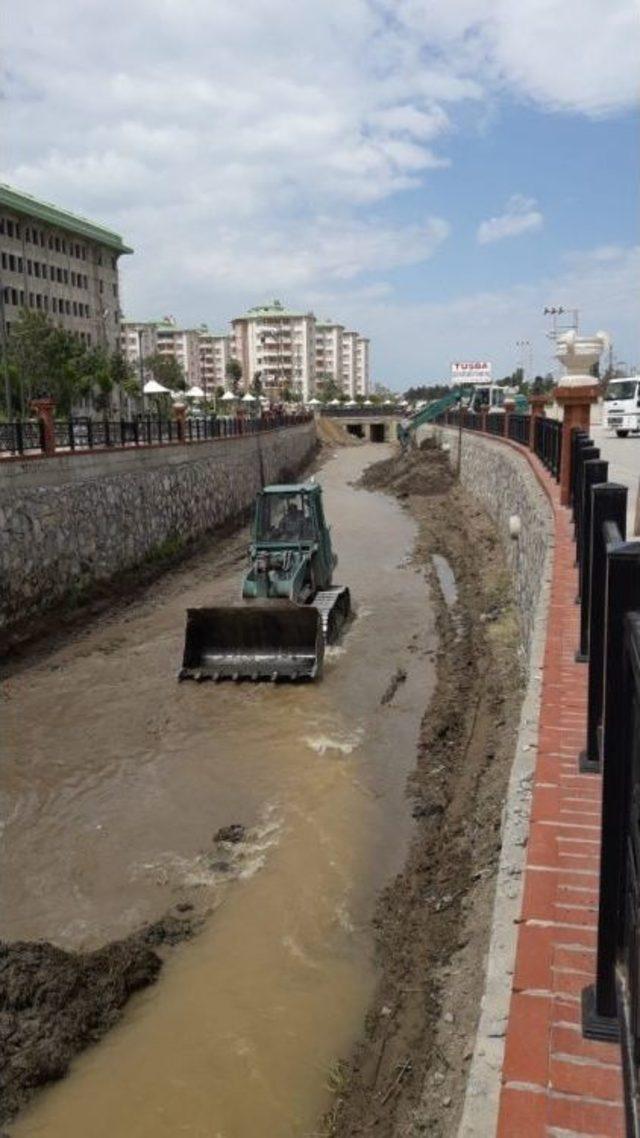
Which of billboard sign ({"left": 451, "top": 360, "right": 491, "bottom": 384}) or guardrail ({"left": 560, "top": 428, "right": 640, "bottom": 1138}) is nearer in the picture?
guardrail ({"left": 560, "top": 428, "right": 640, "bottom": 1138})

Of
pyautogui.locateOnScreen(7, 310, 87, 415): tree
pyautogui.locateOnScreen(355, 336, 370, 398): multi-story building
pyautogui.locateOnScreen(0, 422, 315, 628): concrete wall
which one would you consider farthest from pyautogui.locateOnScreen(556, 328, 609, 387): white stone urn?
pyautogui.locateOnScreen(355, 336, 370, 398): multi-story building

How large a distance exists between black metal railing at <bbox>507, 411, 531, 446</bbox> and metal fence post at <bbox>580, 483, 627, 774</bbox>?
1745 centimetres

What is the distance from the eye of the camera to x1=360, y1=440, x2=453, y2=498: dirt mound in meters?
36.7

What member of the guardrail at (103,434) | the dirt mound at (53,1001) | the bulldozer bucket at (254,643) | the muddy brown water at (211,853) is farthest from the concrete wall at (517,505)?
the guardrail at (103,434)

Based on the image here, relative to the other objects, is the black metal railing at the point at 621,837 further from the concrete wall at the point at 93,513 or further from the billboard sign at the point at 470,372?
the billboard sign at the point at 470,372

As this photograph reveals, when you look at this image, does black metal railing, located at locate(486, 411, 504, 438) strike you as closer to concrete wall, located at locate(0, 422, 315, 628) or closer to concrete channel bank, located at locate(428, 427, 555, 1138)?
concrete wall, located at locate(0, 422, 315, 628)

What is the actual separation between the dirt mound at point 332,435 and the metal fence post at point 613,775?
68.2 metres

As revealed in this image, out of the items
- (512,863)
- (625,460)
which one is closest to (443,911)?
(512,863)

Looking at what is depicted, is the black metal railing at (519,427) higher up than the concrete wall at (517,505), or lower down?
higher up

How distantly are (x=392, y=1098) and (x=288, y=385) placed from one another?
132 meters

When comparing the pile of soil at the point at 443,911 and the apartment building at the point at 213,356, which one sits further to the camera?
the apartment building at the point at 213,356

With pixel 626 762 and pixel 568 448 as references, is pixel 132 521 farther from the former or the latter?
pixel 626 762

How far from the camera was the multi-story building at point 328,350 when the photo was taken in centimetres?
15538

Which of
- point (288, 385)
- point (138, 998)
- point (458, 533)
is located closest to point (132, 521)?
point (458, 533)
